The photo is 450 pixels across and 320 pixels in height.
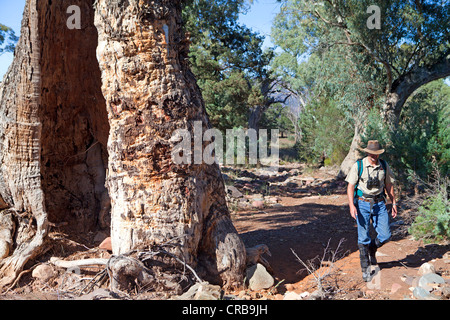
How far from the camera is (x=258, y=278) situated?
422cm

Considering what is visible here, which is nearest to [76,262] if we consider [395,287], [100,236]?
[100,236]

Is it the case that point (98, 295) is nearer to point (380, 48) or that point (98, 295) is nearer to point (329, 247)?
point (329, 247)

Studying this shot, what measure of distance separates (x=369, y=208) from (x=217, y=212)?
1.91 m

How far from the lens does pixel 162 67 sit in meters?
3.94

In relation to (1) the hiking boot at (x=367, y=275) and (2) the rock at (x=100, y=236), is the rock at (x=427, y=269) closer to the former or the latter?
(1) the hiking boot at (x=367, y=275)

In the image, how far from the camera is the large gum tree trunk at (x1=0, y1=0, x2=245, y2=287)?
12.8 ft

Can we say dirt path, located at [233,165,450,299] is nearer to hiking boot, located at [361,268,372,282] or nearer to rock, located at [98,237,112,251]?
hiking boot, located at [361,268,372,282]

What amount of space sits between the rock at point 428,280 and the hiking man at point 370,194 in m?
0.59

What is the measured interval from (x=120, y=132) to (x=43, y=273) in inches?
75.7

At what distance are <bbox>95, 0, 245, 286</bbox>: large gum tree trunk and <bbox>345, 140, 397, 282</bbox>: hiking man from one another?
6.90 feet

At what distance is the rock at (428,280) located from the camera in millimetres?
3938

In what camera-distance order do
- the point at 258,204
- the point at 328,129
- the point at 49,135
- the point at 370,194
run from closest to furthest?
the point at 370,194 < the point at 49,135 < the point at 258,204 < the point at 328,129

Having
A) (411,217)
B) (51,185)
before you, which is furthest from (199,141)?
(411,217)
